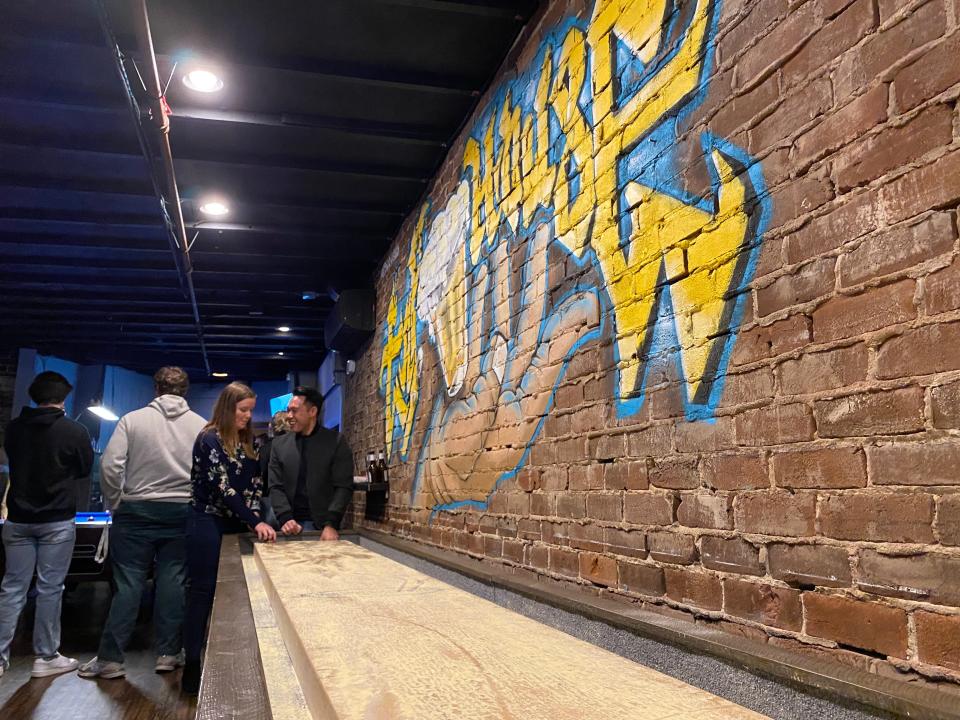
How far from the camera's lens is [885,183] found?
139cm

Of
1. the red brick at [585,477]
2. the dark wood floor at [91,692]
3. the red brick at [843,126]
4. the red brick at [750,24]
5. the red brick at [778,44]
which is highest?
the red brick at [750,24]

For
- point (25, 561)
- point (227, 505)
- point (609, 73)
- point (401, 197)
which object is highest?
point (401, 197)

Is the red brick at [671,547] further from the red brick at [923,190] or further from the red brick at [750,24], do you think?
the red brick at [750,24]

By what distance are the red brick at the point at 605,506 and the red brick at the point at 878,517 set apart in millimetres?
838

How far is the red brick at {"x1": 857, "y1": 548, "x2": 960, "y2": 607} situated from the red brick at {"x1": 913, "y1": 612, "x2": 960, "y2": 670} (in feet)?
0.10

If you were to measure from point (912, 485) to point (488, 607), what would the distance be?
85 centimetres

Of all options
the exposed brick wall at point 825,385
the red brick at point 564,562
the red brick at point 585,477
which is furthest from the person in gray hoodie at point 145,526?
the exposed brick wall at point 825,385

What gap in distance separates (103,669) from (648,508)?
297 cm

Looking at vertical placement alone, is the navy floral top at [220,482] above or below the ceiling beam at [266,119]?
below

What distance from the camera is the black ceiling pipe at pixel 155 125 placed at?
3.05m

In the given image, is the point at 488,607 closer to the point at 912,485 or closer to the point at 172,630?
the point at 912,485

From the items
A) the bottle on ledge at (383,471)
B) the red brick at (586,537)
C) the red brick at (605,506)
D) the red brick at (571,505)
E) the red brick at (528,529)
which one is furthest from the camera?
the bottle on ledge at (383,471)

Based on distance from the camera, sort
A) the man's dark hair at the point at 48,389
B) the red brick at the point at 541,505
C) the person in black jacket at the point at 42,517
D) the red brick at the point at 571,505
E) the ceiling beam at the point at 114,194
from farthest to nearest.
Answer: the ceiling beam at the point at 114,194, the man's dark hair at the point at 48,389, the person in black jacket at the point at 42,517, the red brick at the point at 541,505, the red brick at the point at 571,505

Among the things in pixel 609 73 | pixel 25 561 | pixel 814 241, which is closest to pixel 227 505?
pixel 25 561
